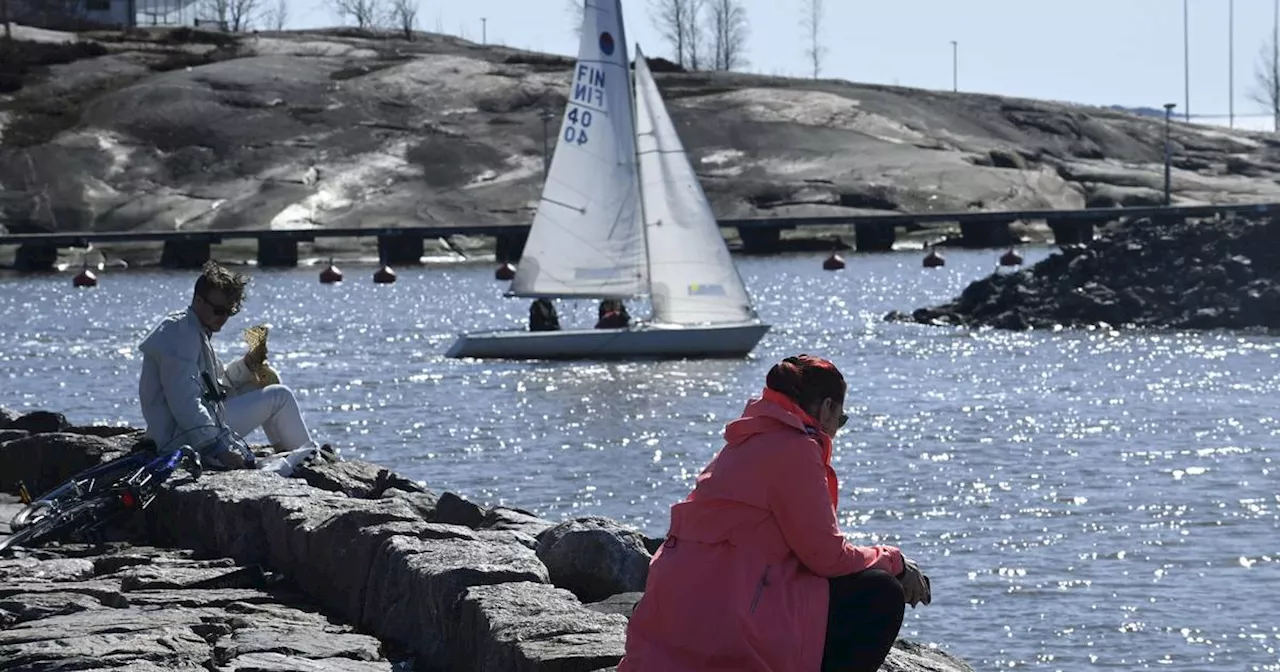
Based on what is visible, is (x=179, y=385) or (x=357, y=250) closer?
(x=179, y=385)

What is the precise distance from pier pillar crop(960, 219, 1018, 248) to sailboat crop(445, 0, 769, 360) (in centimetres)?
5647

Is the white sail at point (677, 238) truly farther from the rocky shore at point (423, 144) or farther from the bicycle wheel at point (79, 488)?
the rocky shore at point (423, 144)

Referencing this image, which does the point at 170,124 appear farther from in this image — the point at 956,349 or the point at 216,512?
the point at 216,512

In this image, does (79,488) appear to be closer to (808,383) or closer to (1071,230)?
(808,383)

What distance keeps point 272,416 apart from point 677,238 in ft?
88.9

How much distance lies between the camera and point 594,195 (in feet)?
134

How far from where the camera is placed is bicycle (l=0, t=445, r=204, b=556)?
11156 mm

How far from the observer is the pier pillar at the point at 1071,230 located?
94875 millimetres

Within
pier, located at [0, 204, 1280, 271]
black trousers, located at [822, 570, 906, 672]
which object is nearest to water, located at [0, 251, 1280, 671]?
black trousers, located at [822, 570, 906, 672]

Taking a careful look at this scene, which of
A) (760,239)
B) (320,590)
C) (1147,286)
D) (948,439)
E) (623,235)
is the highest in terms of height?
(623,235)

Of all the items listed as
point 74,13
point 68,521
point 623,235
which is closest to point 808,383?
point 68,521

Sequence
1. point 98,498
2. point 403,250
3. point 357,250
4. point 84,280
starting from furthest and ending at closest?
point 357,250 < point 403,250 < point 84,280 < point 98,498

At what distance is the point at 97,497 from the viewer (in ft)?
37.2

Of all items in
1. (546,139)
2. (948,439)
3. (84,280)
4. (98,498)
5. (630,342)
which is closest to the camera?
(98,498)
